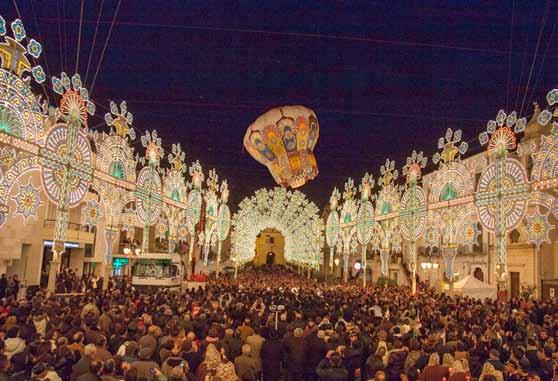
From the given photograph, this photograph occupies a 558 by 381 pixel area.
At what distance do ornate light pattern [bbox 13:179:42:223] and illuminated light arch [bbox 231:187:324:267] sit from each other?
3860 cm

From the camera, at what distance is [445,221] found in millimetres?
25703

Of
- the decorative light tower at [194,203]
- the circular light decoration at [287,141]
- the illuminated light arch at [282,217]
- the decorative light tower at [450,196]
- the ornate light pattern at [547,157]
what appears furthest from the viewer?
the illuminated light arch at [282,217]

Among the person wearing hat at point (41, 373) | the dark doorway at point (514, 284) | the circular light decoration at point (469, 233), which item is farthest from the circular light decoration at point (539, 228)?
the person wearing hat at point (41, 373)

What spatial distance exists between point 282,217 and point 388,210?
26048 mm

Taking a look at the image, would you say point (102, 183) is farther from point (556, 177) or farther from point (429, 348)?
point (556, 177)

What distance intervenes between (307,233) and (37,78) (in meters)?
43.6

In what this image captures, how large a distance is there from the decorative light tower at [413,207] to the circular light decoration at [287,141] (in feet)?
46.6

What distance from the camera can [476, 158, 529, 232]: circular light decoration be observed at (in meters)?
19.9

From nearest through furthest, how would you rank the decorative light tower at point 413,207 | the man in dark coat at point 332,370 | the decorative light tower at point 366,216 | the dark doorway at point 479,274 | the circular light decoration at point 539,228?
the man in dark coat at point 332,370, the circular light decoration at point 539,228, the decorative light tower at point 413,207, the dark doorway at point 479,274, the decorative light tower at point 366,216

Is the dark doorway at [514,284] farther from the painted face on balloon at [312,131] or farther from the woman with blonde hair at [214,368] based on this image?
the woman with blonde hair at [214,368]

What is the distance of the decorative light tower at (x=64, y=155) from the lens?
18344mm

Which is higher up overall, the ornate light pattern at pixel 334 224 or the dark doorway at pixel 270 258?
the ornate light pattern at pixel 334 224

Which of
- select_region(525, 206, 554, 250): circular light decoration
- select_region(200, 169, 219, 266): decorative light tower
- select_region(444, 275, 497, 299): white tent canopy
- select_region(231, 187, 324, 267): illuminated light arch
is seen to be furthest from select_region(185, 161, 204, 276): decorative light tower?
select_region(525, 206, 554, 250): circular light decoration

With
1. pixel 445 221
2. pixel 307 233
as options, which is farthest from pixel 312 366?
pixel 307 233
